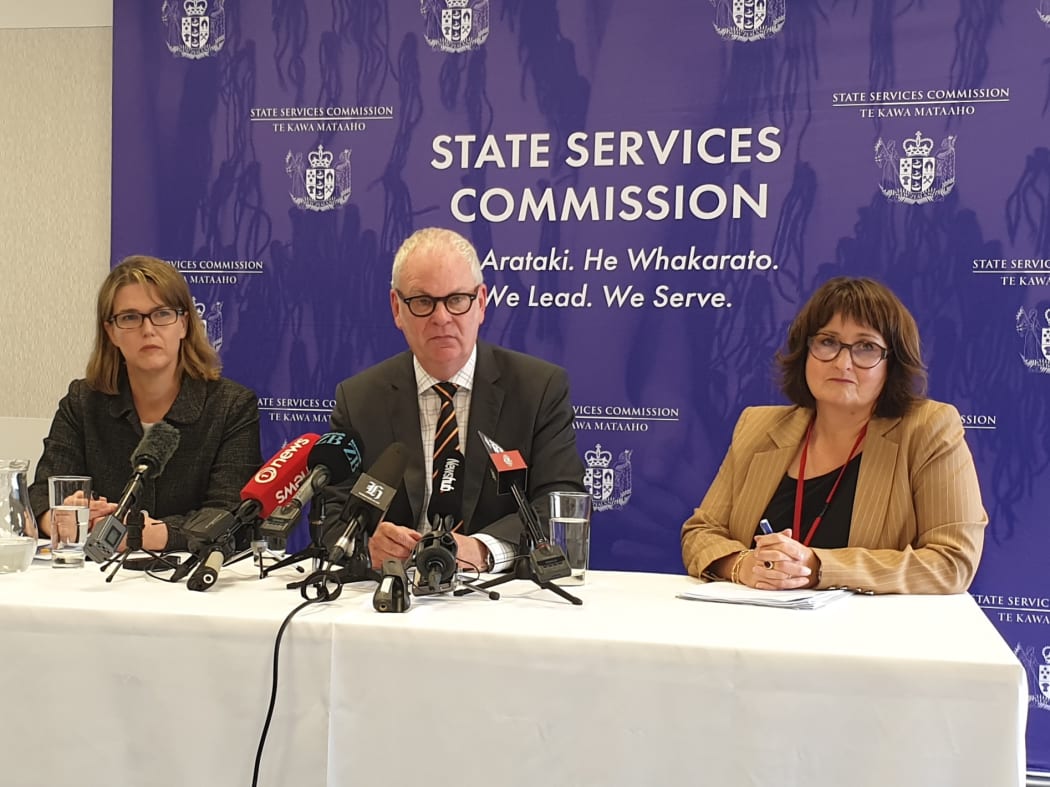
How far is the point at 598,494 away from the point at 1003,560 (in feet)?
4.25

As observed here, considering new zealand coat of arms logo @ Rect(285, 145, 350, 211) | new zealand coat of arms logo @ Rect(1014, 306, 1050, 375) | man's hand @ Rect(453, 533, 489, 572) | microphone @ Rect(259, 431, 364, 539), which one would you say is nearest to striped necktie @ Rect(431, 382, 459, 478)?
man's hand @ Rect(453, 533, 489, 572)

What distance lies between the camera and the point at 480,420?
2607 millimetres

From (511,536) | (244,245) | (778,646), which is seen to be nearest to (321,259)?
(244,245)

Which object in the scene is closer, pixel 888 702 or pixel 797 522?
pixel 888 702

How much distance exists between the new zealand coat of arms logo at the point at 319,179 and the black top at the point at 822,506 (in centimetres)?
198

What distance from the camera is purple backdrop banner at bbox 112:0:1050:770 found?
331cm

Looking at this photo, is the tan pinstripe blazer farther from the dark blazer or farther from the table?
the dark blazer

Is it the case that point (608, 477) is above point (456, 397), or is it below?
below

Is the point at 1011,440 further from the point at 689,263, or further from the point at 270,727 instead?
the point at 270,727

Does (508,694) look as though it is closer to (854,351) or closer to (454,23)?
(854,351)

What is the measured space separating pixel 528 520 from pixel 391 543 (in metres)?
0.27

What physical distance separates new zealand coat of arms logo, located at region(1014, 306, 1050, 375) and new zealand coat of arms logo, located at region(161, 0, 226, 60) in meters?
2.86

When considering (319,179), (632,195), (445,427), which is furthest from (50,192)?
(445,427)

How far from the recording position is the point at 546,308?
361 centimetres
